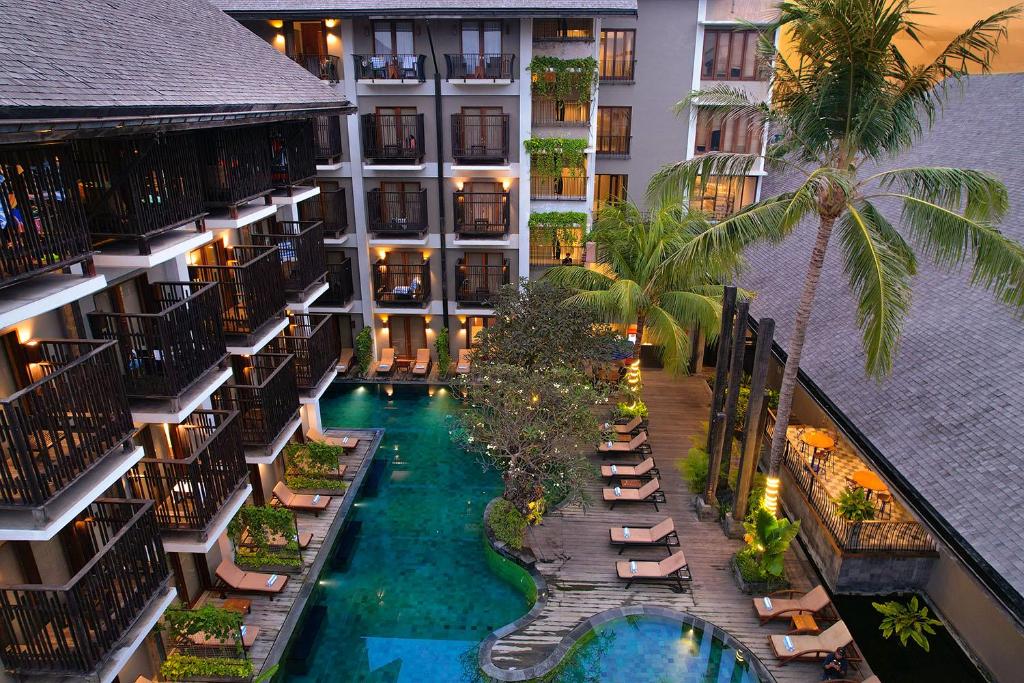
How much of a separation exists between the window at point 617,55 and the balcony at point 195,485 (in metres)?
19.8

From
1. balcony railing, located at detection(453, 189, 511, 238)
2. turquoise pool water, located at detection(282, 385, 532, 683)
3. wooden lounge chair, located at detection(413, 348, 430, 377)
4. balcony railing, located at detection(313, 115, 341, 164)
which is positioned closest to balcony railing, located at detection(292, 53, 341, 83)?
balcony railing, located at detection(313, 115, 341, 164)

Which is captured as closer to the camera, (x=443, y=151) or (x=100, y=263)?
(x=100, y=263)

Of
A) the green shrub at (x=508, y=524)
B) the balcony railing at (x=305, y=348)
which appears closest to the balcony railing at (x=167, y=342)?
the balcony railing at (x=305, y=348)

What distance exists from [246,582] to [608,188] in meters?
19.9

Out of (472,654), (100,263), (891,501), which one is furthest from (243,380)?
(891,501)

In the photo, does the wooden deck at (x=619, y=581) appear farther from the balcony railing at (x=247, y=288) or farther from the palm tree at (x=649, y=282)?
the balcony railing at (x=247, y=288)

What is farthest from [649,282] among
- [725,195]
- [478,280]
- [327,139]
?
[327,139]

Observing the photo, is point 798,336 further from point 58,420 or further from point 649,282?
point 58,420

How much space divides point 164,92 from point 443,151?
14.1m

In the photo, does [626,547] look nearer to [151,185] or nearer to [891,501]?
[891,501]

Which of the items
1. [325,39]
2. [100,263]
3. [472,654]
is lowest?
[472,654]

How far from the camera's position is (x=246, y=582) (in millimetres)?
14742

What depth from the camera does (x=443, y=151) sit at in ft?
79.4

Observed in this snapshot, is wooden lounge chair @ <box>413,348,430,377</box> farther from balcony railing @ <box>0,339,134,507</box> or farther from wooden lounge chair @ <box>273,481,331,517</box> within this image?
balcony railing @ <box>0,339,134,507</box>
